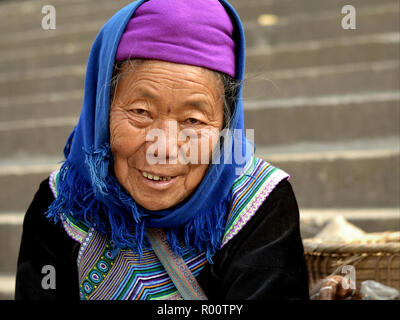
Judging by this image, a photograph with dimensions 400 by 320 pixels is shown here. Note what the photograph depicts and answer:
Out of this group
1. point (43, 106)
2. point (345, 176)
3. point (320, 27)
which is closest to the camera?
point (345, 176)

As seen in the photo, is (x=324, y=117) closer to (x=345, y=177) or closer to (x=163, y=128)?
(x=345, y=177)

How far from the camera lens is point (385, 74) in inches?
136

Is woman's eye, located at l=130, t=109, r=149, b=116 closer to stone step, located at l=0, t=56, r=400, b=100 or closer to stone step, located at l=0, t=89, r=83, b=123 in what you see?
stone step, located at l=0, t=56, r=400, b=100

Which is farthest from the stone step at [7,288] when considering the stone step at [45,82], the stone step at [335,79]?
the stone step at [45,82]

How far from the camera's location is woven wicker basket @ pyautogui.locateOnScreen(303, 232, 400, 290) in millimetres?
1928

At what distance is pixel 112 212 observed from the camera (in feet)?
5.15

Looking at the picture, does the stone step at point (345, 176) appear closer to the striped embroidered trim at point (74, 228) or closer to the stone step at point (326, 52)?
the stone step at point (326, 52)

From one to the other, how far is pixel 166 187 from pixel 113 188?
0.55 ft

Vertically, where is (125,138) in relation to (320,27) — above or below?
below

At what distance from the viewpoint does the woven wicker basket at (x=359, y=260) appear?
1928mm

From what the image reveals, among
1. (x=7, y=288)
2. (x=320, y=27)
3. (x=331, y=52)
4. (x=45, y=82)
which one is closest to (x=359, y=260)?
(x=7, y=288)
